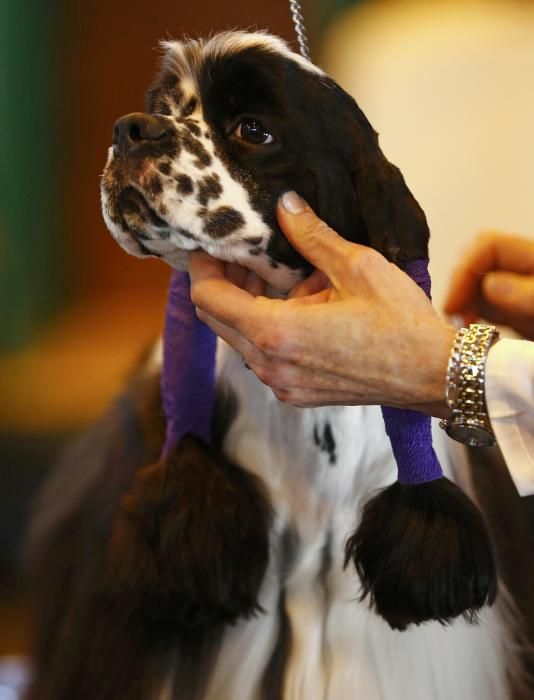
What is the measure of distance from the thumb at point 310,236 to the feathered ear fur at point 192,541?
0.30 metres

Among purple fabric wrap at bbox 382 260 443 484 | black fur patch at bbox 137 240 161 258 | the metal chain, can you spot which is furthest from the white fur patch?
the metal chain

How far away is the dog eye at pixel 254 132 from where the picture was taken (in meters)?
0.80

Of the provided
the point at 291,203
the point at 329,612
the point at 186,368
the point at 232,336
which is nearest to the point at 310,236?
the point at 291,203

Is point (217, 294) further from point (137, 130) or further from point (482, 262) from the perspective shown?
point (482, 262)

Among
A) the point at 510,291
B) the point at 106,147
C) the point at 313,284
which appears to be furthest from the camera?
the point at 106,147

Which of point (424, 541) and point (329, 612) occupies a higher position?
point (424, 541)

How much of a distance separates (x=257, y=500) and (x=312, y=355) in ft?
0.89

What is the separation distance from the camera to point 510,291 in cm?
111

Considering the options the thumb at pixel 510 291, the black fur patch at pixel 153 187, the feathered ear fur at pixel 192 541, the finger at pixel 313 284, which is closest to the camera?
the black fur patch at pixel 153 187

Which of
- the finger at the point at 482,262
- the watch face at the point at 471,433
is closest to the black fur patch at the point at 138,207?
the watch face at the point at 471,433

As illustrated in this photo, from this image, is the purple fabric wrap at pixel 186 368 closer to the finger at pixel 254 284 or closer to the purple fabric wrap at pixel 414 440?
the finger at pixel 254 284

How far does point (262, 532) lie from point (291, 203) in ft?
1.38

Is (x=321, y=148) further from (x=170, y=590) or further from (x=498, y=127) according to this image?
(x=170, y=590)

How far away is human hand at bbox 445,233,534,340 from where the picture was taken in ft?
3.66
